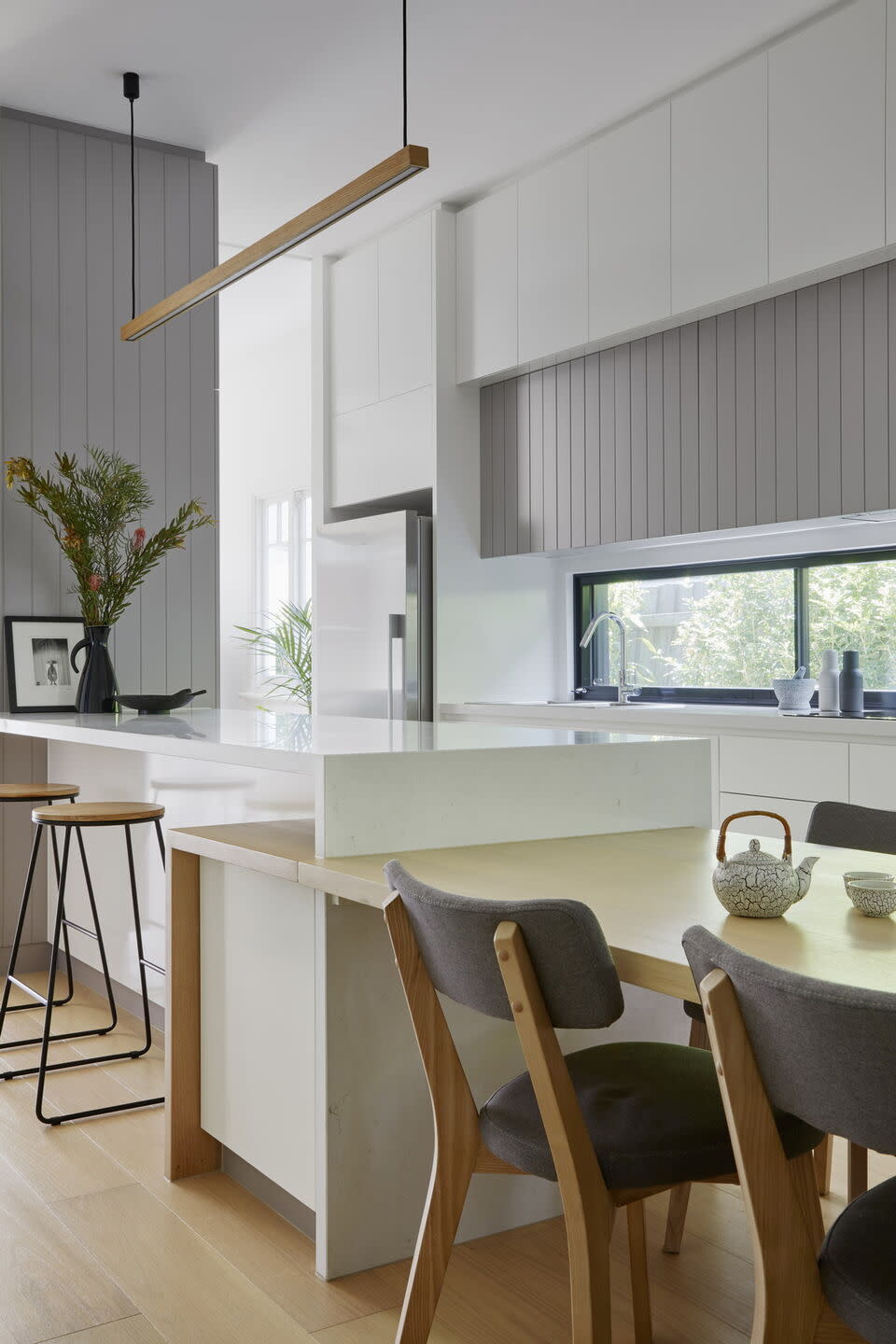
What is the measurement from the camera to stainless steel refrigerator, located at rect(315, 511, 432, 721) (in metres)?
4.96

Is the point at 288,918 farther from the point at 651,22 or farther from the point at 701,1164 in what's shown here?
the point at 651,22

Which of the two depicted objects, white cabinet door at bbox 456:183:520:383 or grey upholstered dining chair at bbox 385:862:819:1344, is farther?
white cabinet door at bbox 456:183:520:383

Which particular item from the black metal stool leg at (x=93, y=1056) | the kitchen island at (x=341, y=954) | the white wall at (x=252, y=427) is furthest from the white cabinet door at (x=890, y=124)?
the white wall at (x=252, y=427)

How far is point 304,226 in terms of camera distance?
3.09m

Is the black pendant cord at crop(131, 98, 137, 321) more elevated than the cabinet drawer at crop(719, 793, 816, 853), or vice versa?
the black pendant cord at crop(131, 98, 137, 321)

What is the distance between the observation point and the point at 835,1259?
1138 millimetres

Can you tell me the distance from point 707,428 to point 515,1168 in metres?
2.90

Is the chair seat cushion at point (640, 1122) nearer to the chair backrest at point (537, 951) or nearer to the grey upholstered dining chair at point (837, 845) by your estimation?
the chair backrest at point (537, 951)

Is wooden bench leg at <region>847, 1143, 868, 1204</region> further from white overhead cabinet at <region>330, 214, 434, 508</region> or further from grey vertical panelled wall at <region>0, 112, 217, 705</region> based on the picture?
white overhead cabinet at <region>330, 214, 434, 508</region>

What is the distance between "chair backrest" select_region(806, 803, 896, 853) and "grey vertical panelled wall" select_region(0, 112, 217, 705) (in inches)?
109

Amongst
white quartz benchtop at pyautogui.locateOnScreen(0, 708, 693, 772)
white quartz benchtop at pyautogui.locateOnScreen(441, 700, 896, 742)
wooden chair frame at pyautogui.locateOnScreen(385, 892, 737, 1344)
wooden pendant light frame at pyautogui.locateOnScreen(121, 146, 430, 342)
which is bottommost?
wooden chair frame at pyautogui.locateOnScreen(385, 892, 737, 1344)

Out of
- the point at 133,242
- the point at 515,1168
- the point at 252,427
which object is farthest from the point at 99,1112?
the point at 252,427

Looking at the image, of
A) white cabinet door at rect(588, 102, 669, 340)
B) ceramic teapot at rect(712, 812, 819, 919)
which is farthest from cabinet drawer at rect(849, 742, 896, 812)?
ceramic teapot at rect(712, 812, 819, 919)

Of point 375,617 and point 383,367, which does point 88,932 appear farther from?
point 383,367
